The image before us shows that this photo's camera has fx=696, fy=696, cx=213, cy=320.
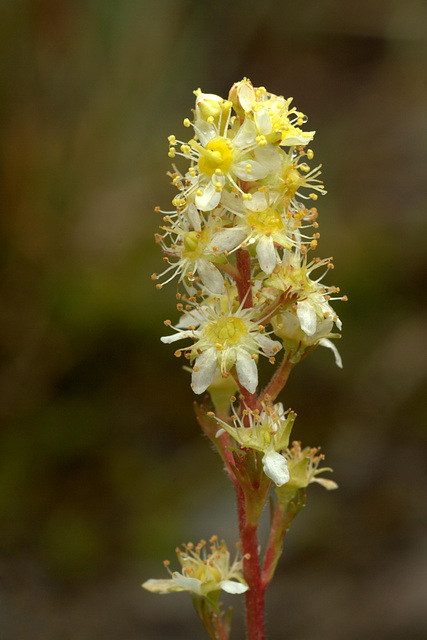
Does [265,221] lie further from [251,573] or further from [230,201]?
[251,573]

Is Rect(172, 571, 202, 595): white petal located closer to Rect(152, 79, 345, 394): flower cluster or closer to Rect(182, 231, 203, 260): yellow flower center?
Rect(152, 79, 345, 394): flower cluster

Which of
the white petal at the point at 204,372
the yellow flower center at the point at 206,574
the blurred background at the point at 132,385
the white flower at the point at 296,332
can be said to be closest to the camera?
the white petal at the point at 204,372

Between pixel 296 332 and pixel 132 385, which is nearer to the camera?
pixel 296 332

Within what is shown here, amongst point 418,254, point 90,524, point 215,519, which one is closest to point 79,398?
point 90,524

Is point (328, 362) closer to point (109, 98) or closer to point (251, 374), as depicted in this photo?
point (109, 98)

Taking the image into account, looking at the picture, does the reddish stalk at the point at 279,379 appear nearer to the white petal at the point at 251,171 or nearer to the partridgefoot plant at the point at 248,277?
the partridgefoot plant at the point at 248,277

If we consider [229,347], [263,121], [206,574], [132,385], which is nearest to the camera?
[263,121]

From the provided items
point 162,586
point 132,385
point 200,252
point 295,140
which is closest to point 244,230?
point 200,252

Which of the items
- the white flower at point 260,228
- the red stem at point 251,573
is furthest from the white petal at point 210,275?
the red stem at point 251,573
